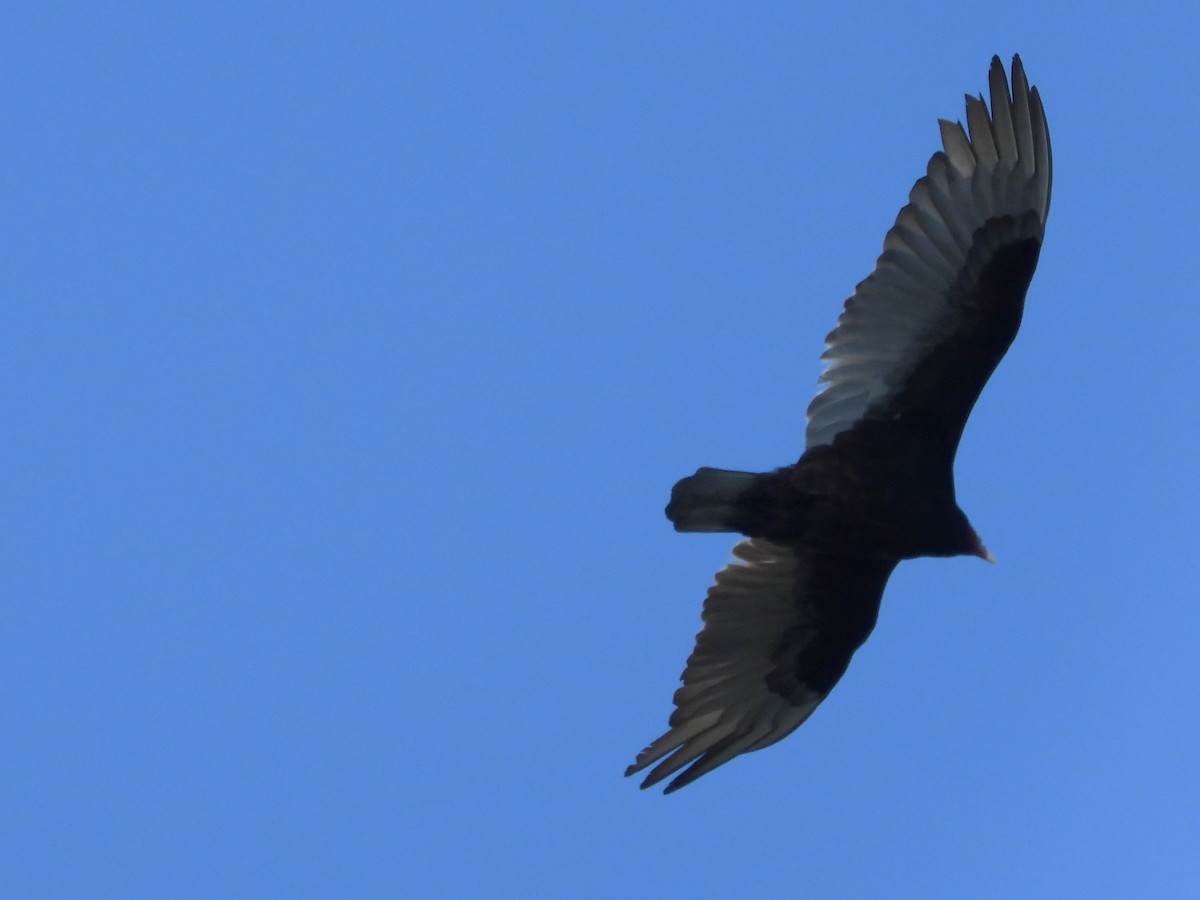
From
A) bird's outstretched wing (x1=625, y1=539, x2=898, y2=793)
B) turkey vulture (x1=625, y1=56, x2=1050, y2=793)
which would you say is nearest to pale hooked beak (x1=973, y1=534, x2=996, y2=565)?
turkey vulture (x1=625, y1=56, x2=1050, y2=793)

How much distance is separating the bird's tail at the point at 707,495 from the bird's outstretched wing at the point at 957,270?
2.30 feet

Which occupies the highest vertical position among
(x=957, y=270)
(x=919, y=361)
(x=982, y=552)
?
(x=957, y=270)

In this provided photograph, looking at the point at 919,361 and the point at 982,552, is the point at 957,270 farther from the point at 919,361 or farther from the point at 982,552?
the point at 982,552

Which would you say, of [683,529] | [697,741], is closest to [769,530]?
[683,529]

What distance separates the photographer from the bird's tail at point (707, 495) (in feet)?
34.6

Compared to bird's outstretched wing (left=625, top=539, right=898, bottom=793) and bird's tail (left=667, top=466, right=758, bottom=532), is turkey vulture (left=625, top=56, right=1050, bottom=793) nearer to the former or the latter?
bird's tail (left=667, top=466, right=758, bottom=532)

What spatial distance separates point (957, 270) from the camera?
1052cm

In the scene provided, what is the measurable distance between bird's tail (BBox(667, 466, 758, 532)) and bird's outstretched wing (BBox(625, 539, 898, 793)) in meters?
0.64

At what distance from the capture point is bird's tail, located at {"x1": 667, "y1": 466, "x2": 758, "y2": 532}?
416 inches

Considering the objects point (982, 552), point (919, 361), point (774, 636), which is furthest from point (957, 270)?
point (774, 636)

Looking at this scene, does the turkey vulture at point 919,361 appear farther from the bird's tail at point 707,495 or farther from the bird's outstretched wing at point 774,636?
the bird's outstretched wing at point 774,636

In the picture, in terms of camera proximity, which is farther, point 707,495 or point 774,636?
point 774,636

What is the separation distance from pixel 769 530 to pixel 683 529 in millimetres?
533

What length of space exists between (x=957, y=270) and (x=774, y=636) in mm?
2496
